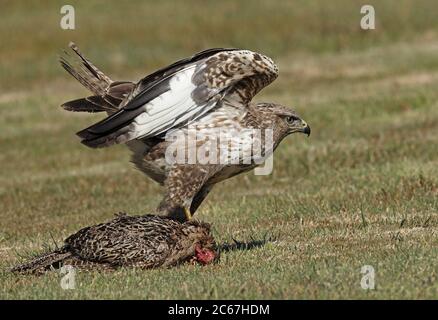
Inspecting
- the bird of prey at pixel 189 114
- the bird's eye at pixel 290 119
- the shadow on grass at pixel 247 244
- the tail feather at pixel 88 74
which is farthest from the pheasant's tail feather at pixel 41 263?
the bird's eye at pixel 290 119

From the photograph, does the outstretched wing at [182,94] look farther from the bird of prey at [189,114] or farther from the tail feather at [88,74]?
the tail feather at [88,74]

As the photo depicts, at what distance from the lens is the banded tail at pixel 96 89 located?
34.2 feet

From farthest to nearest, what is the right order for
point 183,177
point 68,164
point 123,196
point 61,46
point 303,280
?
point 61,46 → point 68,164 → point 123,196 → point 183,177 → point 303,280

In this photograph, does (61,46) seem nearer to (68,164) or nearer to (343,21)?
(343,21)

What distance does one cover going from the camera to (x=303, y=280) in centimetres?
799

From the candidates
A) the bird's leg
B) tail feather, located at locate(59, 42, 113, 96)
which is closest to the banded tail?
tail feather, located at locate(59, 42, 113, 96)

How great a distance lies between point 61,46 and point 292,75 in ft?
22.6

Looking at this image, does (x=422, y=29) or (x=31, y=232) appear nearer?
(x=31, y=232)

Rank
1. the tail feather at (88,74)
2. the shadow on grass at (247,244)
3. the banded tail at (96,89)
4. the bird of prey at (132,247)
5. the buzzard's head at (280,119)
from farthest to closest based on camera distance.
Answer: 1. the tail feather at (88,74)
2. the banded tail at (96,89)
3. the buzzard's head at (280,119)
4. the shadow on grass at (247,244)
5. the bird of prey at (132,247)

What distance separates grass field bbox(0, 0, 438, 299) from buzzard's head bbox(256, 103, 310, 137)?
3.41ft

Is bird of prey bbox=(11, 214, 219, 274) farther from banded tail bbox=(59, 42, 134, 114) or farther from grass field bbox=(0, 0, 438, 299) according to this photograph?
banded tail bbox=(59, 42, 134, 114)

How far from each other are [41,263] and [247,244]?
2025 millimetres

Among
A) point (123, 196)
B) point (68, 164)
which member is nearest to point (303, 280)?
point (123, 196)

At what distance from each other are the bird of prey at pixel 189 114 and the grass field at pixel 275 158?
2.58ft
